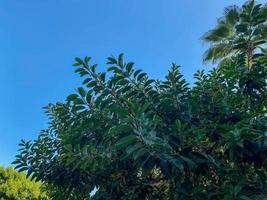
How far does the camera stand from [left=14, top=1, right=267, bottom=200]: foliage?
4.20 m

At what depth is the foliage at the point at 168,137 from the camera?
13.8 feet

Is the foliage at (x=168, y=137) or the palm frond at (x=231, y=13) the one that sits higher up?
the palm frond at (x=231, y=13)

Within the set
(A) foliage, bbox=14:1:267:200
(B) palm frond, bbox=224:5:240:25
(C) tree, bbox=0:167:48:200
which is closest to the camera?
(A) foliage, bbox=14:1:267:200

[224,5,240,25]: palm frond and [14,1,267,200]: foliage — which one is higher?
[224,5,240,25]: palm frond

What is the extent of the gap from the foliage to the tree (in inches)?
361

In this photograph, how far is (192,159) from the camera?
448cm

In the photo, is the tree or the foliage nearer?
the foliage

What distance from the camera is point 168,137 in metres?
4.54

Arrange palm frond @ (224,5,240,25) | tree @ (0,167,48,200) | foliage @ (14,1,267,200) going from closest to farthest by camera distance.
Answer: foliage @ (14,1,267,200) → palm frond @ (224,5,240,25) → tree @ (0,167,48,200)

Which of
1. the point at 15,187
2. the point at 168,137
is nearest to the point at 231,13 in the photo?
the point at 15,187

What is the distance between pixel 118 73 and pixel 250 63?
1.97m

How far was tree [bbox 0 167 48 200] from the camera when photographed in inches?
574

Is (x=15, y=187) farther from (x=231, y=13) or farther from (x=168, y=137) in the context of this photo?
(x=168, y=137)

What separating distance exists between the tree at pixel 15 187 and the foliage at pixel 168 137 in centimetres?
917
